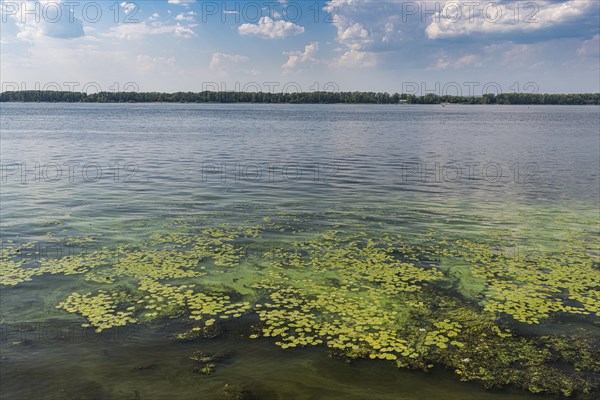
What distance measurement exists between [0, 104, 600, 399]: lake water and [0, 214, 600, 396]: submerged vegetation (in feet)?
0.19

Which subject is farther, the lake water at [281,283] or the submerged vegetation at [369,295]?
the submerged vegetation at [369,295]

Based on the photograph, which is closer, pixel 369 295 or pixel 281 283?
pixel 369 295

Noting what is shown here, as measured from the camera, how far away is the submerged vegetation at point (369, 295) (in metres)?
9.05

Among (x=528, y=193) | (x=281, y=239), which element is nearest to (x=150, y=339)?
(x=281, y=239)

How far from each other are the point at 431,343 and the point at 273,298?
12.6 ft

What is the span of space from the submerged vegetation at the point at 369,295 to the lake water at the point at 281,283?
2.2 inches

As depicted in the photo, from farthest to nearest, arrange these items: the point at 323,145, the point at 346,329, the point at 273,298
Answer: the point at 323,145
the point at 273,298
the point at 346,329

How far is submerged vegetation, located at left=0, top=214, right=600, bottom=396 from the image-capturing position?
29.7ft

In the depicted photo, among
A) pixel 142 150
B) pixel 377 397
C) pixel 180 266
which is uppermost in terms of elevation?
pixel 142 150

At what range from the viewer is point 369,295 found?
11.6 meters

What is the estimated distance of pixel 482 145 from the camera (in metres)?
52.5

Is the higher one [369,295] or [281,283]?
[281,283]

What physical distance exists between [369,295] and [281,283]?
2301mm

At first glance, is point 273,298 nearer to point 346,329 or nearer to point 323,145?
point 346,329
